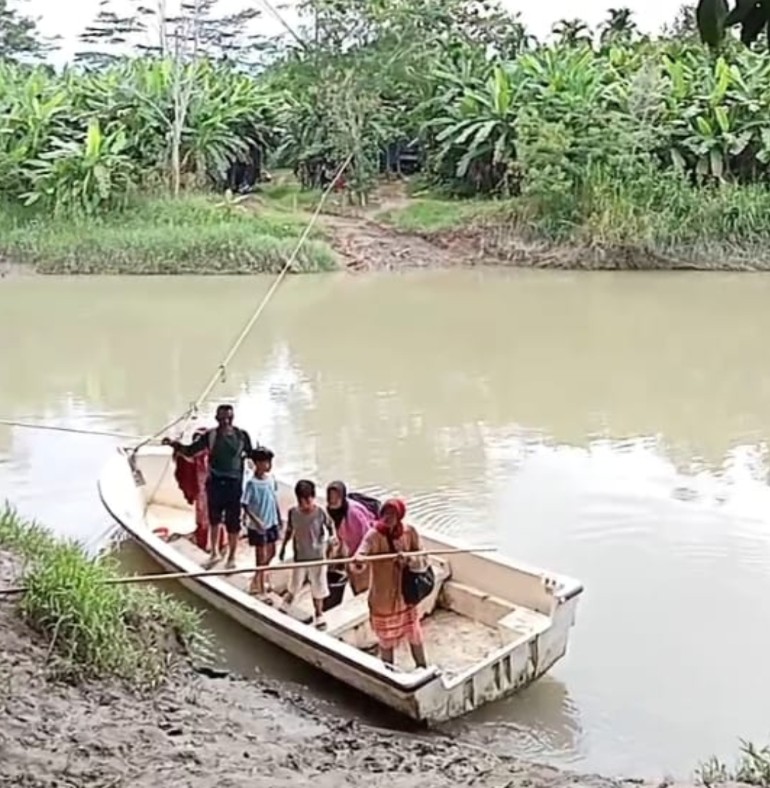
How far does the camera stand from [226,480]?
5.85 m

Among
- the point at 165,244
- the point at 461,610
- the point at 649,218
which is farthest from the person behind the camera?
the point at 649,218

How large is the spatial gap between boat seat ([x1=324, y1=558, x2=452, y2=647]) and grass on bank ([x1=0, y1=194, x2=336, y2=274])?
10798mm

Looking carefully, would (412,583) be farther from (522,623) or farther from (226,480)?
(226,480)

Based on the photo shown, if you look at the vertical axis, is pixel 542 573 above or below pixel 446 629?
above

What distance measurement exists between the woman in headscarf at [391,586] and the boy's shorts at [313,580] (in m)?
0.39

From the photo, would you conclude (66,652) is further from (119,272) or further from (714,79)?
(714,79)

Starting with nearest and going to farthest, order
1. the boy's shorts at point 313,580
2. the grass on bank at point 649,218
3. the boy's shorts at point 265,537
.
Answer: the boy's shorts at point 313,580
the boy's shorts at point 265,537
the grass on bank at point 649,218

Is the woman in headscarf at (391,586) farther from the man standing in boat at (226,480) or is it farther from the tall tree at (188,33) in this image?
the tall tree at (188,33)

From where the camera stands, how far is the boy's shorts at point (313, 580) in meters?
5.11

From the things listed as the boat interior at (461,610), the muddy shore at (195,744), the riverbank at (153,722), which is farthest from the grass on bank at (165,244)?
the muddy shore at (195,744)

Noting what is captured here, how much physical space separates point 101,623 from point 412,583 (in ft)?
3.72

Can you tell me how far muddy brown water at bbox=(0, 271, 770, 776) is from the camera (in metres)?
4.99

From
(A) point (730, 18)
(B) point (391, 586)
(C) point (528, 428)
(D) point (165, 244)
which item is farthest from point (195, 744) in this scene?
(D) point (165, 244)

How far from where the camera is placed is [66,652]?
430cm
